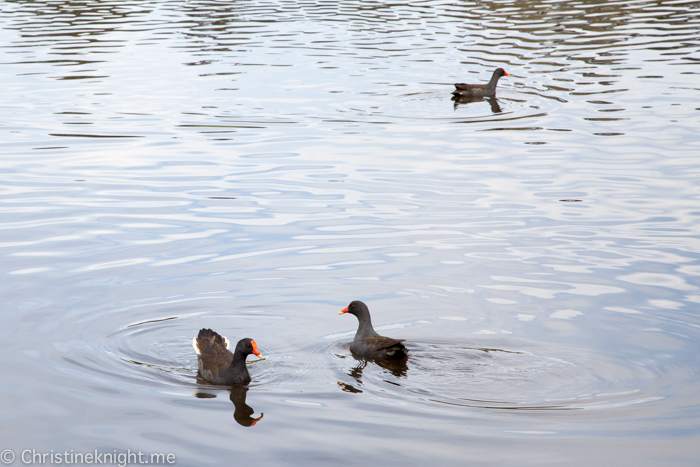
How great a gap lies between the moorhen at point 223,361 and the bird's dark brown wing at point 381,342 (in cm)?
137

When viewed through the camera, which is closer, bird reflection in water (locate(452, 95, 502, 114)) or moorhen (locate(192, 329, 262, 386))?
moorhen (locate(192, 329, 262, 386))

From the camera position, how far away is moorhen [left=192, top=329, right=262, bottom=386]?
31.1 feet

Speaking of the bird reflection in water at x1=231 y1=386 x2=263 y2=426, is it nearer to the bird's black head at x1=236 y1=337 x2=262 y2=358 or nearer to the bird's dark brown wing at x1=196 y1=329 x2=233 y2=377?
the bird's dark brown wing at x1=196 y1=329 x2=233 y2=377

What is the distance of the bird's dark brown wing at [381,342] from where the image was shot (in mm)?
9918

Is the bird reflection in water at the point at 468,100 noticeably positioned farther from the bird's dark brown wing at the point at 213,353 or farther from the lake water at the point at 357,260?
the bird's dark brown wing at the point at 213,353

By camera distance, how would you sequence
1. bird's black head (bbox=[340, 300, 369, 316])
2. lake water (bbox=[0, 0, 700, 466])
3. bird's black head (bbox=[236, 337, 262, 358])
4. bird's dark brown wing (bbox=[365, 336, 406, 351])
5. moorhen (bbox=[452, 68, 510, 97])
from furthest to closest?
moorhen (bbox=[452, 68, 510, 97]) < bird's black head (bbox=[340, 300, 369, 316]) < bird's dark brown wing (bbox=[365, 336, 406, 351]) < bird's black head (bbox=[236, 337, 262, 358]) < lake water (bbox=[0, 0, 700, 466])

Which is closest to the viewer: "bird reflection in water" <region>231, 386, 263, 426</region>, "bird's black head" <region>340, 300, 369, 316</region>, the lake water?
the lake water

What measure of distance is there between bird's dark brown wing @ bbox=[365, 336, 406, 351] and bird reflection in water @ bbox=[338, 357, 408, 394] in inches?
7.7

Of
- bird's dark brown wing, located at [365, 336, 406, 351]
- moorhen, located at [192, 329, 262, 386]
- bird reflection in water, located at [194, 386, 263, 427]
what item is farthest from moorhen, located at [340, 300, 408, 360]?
bird reflection in water, located at [194, 386, 263, 427]

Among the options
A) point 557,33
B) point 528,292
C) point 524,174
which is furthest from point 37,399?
point 557,33

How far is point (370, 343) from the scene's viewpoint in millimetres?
10156

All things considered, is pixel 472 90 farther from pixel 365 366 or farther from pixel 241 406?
pixel 241 406

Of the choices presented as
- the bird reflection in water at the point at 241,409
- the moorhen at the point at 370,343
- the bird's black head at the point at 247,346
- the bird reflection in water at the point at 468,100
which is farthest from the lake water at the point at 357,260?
the bird's black head at the point at 247,346

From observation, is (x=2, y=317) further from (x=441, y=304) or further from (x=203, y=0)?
(x=203, y=0)
